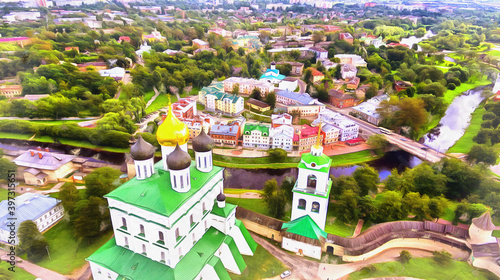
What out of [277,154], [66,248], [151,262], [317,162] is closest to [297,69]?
[277,154]

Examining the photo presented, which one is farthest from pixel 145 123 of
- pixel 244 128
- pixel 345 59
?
pixel 345 59

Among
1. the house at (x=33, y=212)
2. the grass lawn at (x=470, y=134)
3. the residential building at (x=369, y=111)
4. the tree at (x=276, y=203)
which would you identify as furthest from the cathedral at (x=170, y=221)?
the residential building at (x=369, y=111)

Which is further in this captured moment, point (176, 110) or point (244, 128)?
point (176, 110)

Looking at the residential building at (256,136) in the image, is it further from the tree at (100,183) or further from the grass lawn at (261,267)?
the grass lawn at (261,267)

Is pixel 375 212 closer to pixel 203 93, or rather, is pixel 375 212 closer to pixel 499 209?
pixel 499 209

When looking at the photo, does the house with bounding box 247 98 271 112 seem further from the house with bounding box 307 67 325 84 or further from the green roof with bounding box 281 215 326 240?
the green roof with bounding box 281 215 326 240

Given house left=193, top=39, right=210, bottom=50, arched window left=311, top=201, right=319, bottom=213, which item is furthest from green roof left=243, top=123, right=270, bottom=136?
house left=193, top=39, right=210, bottom=50
